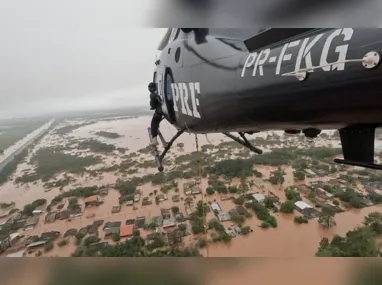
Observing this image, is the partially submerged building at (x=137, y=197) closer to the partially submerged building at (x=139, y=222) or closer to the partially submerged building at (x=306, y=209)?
the partially submerged building at (x=139, y=222)

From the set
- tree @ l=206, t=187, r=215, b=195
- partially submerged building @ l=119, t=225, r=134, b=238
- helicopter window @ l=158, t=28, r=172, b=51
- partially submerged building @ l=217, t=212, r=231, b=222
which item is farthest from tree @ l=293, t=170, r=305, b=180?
helicopter window @ l=158, t=28, r=172, b=51

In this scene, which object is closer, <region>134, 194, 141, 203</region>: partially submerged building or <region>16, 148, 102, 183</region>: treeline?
<region>16, 148, 102, 183</region>: treeline

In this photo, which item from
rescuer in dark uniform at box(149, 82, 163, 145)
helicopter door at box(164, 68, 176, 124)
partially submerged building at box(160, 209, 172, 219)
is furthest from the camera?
partially submerged building at box(160, 209, 172, 219)

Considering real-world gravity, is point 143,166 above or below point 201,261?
below

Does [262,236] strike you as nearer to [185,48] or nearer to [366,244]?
[366,244]

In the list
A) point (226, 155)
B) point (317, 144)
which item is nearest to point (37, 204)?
point (226, 155)

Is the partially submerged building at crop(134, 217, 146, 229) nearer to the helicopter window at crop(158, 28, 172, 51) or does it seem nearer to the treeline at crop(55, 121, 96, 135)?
the treeline at crop(55, 121, 96, 135)
